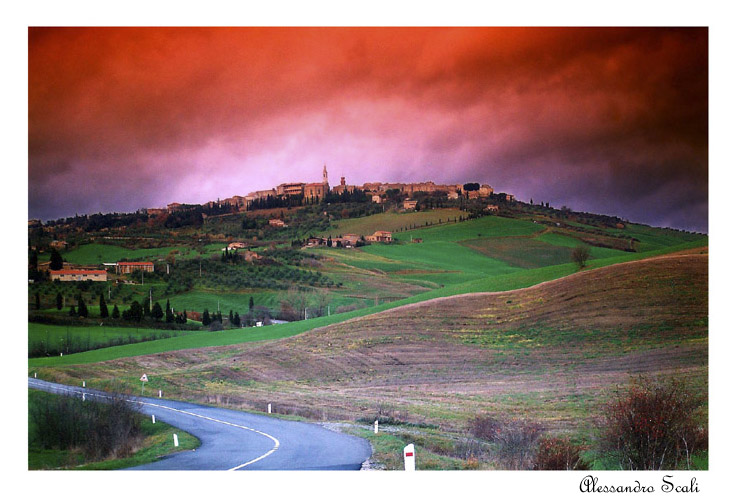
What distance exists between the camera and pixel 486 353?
15.0m

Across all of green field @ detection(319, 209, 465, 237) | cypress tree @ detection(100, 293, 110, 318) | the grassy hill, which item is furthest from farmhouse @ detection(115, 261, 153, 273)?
green field @ detection(319, 209, 465, 237)

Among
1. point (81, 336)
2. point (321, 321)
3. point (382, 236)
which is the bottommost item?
point (81, 336)

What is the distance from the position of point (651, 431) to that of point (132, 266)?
38.4 ft

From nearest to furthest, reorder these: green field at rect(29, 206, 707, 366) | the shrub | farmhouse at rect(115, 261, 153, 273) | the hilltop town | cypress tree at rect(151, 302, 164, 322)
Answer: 1. farmhouse at rect(115, 261, 153, 273)
2. cypress tree at rect(151, 302, 164, 322)
3. green field at rect(29, 206, 707, 366)
4. the hilltop town
5. the shrub

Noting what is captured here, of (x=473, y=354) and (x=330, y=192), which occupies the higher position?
(x=330, y=192)

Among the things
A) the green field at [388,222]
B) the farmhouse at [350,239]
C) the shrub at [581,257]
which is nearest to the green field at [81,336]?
the farmhouse at [350,239]

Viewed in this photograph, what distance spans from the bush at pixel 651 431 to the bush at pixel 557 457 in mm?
529

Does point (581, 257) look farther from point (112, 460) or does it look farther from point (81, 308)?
point (81, 308)

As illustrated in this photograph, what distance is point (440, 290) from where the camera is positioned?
53.6 ft

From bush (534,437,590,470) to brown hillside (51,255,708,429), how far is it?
2.68m

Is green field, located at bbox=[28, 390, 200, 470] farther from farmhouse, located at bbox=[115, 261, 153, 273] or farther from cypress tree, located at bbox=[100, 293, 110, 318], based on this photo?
farmhouse, located at bbox=[115, 261, 153, 273]

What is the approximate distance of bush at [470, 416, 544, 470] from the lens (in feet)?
35.7

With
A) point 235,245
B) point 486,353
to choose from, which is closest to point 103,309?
point 235,245

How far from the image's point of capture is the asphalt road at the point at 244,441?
10000 millimetres
